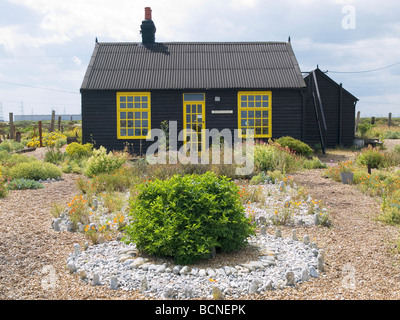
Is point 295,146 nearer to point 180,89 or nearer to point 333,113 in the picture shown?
point 180,89

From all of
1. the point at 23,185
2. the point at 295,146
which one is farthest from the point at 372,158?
the point at 23,185

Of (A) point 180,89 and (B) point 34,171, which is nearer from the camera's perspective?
(B) point 34,171

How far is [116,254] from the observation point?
474cm

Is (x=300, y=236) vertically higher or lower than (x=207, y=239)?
lower

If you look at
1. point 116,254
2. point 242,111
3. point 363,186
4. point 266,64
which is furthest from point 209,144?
point 116,254

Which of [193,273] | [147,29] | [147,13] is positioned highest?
[147,13]

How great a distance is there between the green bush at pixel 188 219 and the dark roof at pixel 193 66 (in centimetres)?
1071

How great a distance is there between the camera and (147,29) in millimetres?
17016

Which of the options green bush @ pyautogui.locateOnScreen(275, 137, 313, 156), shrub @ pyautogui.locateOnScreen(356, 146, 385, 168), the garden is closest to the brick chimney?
green bush @ pyautogui.locateOnScreen(275, 137, 313, 156)

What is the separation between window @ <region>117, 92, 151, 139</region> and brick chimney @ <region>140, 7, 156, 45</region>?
10.4ft

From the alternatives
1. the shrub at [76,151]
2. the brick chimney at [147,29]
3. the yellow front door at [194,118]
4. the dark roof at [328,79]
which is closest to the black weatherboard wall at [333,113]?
the dark roof at [328,79]

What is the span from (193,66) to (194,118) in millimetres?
2155

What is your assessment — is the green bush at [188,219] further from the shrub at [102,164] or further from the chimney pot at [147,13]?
the chimney pot at [147,13]

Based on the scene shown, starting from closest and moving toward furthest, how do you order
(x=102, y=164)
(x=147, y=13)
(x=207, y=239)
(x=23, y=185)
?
(x=207, y=239), (x=23, y=185), (x=102, y=164), (x=147, y=13)
